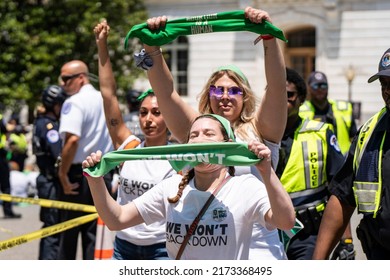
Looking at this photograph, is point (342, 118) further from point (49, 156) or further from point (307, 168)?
point (307, 168)

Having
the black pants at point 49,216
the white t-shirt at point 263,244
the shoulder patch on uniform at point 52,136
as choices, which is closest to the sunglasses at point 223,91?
the white t-shirt at point 263,244

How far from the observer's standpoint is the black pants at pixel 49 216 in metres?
7.74

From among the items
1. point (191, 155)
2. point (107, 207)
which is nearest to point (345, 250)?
point (107, 207)

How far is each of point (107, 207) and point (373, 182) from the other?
48.7 inches

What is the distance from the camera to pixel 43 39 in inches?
1153

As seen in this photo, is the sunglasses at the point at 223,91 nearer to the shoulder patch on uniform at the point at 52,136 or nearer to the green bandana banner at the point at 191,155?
the green bandana banner at the point at 191,155

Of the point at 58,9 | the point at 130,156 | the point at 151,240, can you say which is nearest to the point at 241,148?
the point at 130,156

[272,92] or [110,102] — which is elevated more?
[272,92]

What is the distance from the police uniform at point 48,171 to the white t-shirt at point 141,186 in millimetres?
2286

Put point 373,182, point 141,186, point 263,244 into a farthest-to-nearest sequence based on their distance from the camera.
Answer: point 141,186 → point 263,244 → point 373,182

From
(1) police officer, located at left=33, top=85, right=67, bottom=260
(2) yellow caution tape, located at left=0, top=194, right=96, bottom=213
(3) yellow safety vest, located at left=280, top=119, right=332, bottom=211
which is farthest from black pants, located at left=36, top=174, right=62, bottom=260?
(3) yellow safety vest, located at left=280, top=119, right=332, bottom=211
